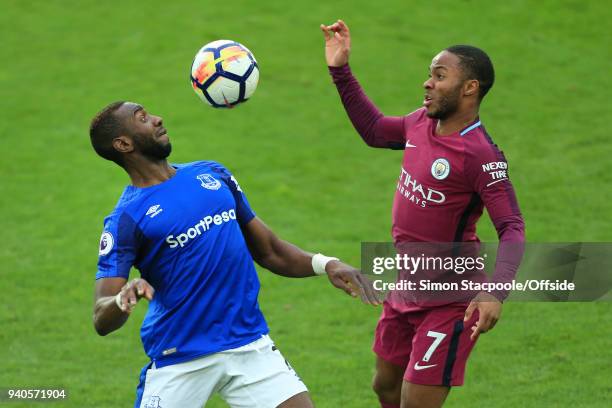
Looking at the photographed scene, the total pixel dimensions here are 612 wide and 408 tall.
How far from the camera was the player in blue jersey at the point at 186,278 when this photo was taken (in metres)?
6.21

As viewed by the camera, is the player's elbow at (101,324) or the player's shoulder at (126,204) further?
the player's shoulder at (126,204)

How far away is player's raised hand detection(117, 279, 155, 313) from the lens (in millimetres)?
5412

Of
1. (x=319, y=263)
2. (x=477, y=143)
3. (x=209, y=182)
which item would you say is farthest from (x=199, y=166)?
(x=477, y=143)

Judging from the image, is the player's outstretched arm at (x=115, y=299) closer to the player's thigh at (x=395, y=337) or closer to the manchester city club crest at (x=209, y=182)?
the manchester city club crest at (x=209, y=182)

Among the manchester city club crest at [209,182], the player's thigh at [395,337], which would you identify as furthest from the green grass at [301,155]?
the manchester city club crest at [209,182]

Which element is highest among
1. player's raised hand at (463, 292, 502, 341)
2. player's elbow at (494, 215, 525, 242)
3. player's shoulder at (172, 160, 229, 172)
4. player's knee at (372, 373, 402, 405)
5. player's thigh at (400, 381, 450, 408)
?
player's shoulder at (172, 160, 229, 172)

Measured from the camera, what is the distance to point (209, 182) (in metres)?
6.48

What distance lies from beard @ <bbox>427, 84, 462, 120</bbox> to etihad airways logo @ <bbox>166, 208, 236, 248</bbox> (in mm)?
1663

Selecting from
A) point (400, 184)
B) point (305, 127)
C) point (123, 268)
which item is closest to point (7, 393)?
point (123, 268)

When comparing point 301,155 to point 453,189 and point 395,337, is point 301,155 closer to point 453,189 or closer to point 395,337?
point 395,337

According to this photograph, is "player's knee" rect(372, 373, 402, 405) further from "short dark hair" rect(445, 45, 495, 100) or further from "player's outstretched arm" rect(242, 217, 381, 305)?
"short dark hair" rect(445, 45, 495, 100)

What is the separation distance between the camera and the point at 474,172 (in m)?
6.68

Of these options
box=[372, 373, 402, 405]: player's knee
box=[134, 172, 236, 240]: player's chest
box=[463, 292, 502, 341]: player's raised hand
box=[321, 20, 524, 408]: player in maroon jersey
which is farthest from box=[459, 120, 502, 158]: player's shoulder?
box=[372, 373, 402, 405]: player's knee

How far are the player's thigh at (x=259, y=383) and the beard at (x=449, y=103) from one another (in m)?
2.02
